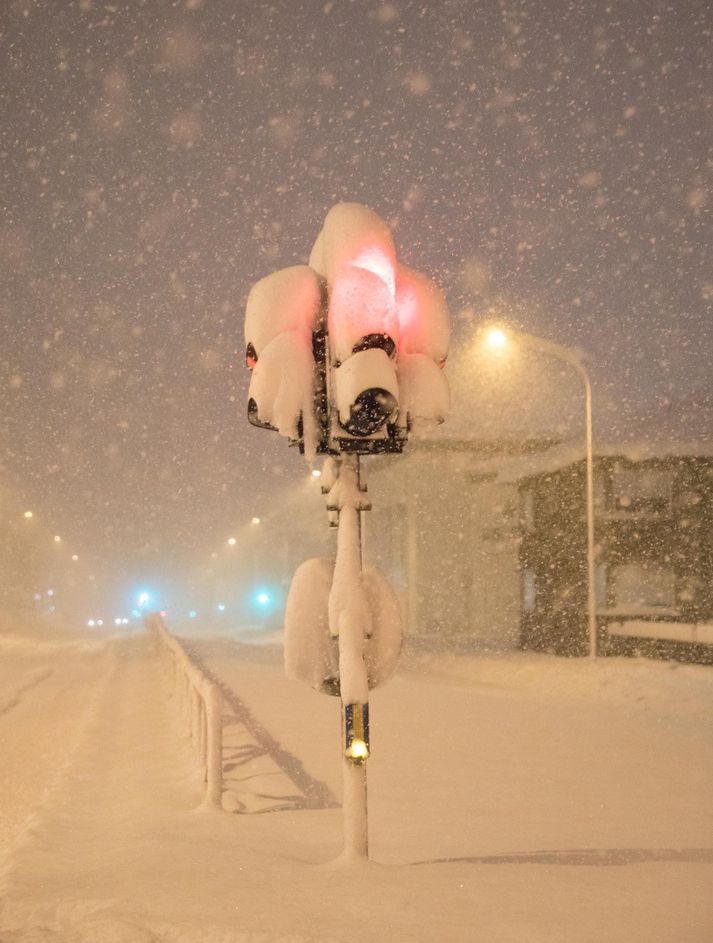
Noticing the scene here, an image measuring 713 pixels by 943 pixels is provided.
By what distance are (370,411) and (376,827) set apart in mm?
3433

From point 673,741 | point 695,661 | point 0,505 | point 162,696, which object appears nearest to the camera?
point 673,741

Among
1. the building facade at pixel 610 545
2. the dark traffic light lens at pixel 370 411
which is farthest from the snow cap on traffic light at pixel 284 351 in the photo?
the building facade at pixel 610 545

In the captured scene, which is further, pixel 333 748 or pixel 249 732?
pixel 249 732

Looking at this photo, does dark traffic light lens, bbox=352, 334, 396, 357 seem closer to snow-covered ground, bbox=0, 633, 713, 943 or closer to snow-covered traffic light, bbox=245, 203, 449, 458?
snow-covered traffic light, bbox=245, 203, 449, 458

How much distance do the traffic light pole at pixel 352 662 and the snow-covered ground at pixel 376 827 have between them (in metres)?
0.25

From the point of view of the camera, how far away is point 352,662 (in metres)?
4.93

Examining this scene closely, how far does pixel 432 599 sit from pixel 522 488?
45.3 ft

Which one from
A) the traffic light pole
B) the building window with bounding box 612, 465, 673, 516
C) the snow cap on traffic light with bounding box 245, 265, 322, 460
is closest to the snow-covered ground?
the traffic light pole

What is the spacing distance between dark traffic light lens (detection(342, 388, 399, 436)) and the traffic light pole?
41 centimetres

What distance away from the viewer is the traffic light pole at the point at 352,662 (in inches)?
193

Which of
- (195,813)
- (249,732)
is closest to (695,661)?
(249,732)

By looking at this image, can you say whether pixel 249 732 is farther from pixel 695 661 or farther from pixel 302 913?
pixel 695 661

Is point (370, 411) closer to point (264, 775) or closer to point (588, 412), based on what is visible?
point (264, 775)

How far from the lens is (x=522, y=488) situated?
1314 inches
